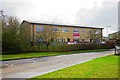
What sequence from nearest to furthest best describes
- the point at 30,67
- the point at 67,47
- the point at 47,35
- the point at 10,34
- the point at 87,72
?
the point at 87,72 < the point at 30,67 < the point at 10,34 < the point at 67,47 < the point at 47,35

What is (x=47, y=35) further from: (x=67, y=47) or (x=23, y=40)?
(x=23, y=40)

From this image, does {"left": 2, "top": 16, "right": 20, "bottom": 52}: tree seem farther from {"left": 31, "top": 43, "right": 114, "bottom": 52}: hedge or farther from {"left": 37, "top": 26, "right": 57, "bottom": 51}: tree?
{"left": 37, "top": 26, "right": 57, "bottom": 51}: tree

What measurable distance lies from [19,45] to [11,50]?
1797 millimetres

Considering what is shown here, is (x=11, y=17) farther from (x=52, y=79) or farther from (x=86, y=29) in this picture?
(x=86, y=29)

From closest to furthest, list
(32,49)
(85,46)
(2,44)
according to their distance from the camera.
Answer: (2,44)
(32,49)
(85,46)

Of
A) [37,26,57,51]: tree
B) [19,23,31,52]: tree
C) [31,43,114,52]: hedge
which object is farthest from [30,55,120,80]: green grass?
[37,26,57,51]: tree

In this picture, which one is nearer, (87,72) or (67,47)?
(87,72)

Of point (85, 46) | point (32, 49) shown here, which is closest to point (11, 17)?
point (32, 49)

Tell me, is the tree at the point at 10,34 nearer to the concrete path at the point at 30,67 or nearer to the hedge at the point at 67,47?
the hedge at the point at 67,47

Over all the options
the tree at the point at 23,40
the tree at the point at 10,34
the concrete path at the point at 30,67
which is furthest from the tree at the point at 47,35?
the concrete path at the point at 30,67

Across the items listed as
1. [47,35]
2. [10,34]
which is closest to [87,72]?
[10,34]

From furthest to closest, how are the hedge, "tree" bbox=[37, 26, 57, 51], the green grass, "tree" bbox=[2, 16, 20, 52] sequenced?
"tree" bbox=[37, 26, 57, 51] < the hedge < "tree" bbox=[2, 16, 20, 52] < the green grass

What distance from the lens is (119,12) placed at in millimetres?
16953

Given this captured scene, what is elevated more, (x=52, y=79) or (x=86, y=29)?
(x=86, y=29)
